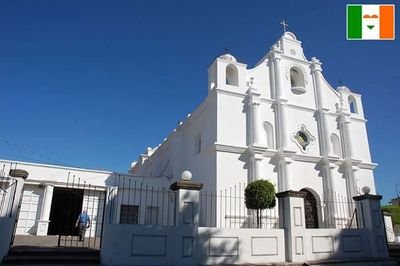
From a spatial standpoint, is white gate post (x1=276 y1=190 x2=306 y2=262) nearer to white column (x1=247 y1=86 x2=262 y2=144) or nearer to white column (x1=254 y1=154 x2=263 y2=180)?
white column (x1=254 y1=154 x2=263 y2=180)

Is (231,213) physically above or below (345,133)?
below

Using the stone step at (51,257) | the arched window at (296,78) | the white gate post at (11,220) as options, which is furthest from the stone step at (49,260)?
the arched window at (296,78)

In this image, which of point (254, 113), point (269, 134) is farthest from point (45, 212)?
point (269, 134)

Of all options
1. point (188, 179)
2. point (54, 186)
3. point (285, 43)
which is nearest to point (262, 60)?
point (285, 43)

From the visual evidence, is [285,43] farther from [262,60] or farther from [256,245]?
[256,245]

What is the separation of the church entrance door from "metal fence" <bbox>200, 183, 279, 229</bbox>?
2.33 m

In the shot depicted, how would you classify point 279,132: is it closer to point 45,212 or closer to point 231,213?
point 231,213

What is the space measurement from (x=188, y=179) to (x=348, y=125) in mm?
13479

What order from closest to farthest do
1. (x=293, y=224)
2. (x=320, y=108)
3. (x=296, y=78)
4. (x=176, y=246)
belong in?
1. (x=176, y=246)
2. (x=293, y=224)
3. (x=320, y=108)
4. (x=296, y=78)

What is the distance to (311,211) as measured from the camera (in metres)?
16.3

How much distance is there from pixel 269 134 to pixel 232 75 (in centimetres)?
384

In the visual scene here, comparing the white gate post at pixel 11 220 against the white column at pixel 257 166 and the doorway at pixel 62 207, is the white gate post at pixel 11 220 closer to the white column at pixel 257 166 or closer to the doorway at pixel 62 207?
the doorway at pixel 62 207

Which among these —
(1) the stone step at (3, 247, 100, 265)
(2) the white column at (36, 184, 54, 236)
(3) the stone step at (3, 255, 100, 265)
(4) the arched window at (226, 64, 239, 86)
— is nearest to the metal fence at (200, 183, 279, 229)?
(4) the arched window at (226, 64, 239, 86)

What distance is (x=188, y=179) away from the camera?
29.8 ft
